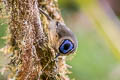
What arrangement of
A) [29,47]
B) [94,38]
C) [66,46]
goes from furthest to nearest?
[94,38] → [66,46] → [29,47]

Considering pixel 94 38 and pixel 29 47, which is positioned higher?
pixel 94 38

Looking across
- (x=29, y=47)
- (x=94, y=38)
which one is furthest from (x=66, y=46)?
(x=94, y=38)

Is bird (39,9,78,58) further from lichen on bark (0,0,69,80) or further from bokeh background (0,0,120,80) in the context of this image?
bokeh background (0,0,120,80)

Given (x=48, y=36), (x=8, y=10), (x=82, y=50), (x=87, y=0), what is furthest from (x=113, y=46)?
(x=82, y=50)

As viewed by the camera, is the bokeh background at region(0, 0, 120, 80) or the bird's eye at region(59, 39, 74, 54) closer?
the bird's eye at region(59, 39, 74, 54)

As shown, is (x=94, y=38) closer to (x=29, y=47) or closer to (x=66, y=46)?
(x=66, y=46)

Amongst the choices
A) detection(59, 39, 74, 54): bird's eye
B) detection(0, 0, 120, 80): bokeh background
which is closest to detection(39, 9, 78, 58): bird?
detection(59, 39, 74, 54): bird's eye
